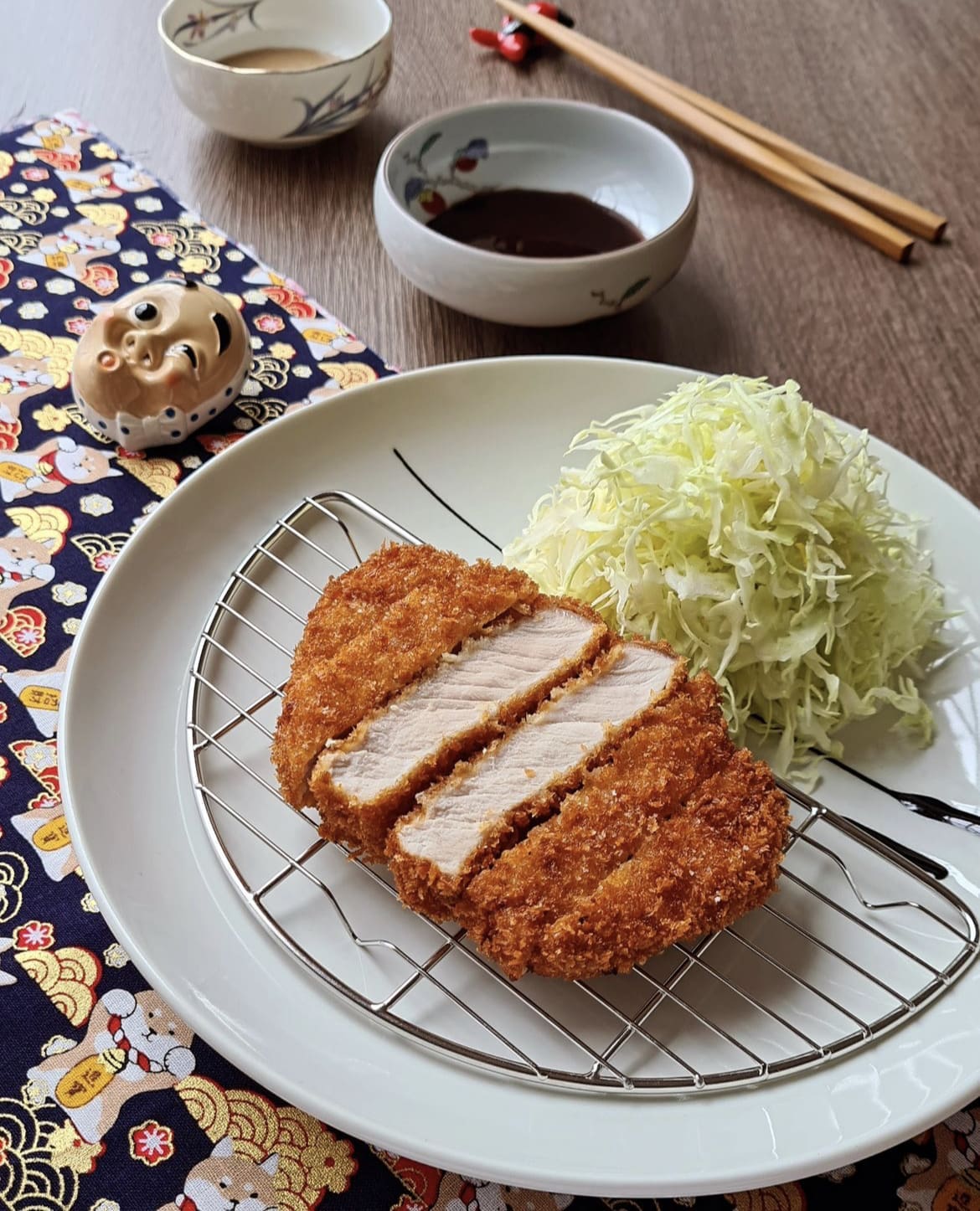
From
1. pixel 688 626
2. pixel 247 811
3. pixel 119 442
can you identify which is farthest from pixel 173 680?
pixel 688 626

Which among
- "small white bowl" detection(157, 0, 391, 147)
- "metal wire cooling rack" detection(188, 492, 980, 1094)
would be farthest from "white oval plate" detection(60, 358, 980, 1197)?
"small white bowl" detection(157, 0, 391, 147)

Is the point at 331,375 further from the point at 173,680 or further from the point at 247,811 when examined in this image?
the point at 247,811

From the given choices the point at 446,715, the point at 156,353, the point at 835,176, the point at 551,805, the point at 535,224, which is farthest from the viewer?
the point at 835,176

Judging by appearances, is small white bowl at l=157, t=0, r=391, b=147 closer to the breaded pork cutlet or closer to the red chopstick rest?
the red chopstick rest

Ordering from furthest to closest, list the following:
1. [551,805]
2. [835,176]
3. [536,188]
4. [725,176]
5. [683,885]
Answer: [725,176]
[835,176]
[536,188]
[551,805]
[683,885]

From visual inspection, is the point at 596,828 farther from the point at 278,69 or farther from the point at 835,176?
the point at 278,69

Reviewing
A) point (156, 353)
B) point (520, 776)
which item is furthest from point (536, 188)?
point (520, 776)
